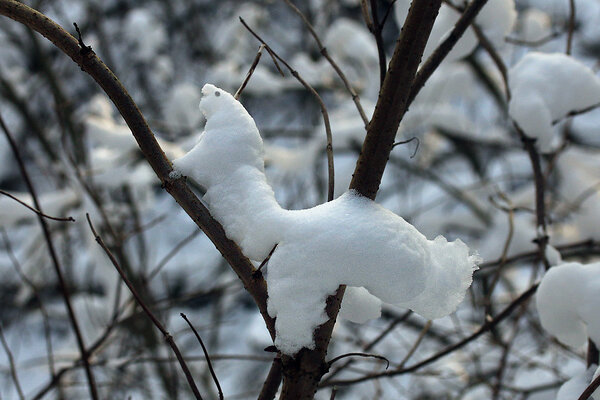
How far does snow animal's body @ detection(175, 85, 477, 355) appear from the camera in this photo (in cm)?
57

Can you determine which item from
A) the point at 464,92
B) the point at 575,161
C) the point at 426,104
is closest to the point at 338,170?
the point at 426,104

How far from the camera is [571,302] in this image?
818 millimetres

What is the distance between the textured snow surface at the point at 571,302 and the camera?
2.61ft

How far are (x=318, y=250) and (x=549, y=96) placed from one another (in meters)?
0.71

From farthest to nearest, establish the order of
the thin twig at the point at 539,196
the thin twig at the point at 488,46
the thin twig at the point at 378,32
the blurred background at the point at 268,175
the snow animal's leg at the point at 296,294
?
the blurred background at the point at 268,175 → the thin twig at the point at 488,46 → the thin twig at the point at 539,196 → the thin twig at the point at 378,32 → the snow animal's leg at the point at 296,294

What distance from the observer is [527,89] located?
3.38 feet

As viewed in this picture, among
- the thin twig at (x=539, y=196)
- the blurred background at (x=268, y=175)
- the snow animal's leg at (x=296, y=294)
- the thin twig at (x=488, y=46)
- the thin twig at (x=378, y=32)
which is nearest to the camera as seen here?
the snow animal's leg at (x=296, y=294)

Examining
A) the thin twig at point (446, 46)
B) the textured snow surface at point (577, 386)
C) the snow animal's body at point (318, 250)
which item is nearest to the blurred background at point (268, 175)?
the textured snow surface at point (577, 386)

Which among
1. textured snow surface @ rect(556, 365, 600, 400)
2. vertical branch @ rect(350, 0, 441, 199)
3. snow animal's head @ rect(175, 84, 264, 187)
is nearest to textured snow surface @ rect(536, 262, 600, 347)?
textured snow surface @ rect(556, 365, 600, 400)

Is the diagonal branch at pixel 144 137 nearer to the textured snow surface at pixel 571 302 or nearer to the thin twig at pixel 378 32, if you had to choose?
the thin twig at pixel 378 32

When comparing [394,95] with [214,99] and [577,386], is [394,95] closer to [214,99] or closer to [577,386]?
[214,99]

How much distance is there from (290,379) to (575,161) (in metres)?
2.93

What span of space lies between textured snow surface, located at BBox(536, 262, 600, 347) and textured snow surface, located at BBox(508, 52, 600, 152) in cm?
31

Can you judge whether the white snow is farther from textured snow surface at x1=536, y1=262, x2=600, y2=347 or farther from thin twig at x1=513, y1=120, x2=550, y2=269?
textured snow surface at x1=536, y1=262, x2=600, y2=347
